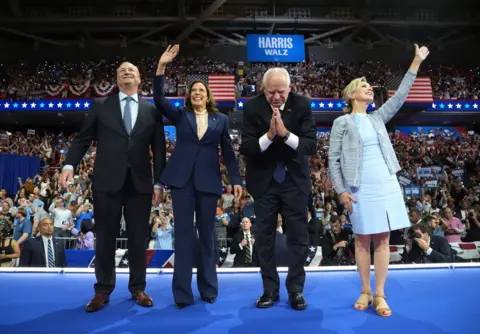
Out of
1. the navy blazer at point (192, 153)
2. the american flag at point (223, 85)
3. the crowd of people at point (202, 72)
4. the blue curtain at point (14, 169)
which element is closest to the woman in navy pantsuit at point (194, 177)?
the navy blazer at point (192, 153)

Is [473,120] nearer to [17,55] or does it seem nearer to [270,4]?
[270,4]

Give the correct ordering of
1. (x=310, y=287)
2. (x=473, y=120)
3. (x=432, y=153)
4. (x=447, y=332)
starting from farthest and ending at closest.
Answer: (x=473, y=120), (x=432, y=153), (x=310, y=287), (x=447, y=332)

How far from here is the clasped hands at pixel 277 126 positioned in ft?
8.70

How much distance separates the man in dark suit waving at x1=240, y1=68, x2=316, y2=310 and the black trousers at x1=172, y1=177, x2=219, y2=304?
0.40 meters

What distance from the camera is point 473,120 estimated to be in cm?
2053

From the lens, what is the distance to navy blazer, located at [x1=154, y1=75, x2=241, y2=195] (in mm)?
3029

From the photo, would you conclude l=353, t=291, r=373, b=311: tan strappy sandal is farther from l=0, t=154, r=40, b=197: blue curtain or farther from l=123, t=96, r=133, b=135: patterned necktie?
l=0, t=154, r=40, b=197: blue curtain

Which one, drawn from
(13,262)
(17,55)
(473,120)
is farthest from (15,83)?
(473,120)

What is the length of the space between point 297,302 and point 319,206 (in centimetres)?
700

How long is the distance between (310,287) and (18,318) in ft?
7.33

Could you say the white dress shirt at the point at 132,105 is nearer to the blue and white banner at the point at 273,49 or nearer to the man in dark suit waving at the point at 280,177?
the man in dark suit waving at the point at 280,177

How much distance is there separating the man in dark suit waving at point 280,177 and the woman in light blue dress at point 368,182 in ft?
0.78

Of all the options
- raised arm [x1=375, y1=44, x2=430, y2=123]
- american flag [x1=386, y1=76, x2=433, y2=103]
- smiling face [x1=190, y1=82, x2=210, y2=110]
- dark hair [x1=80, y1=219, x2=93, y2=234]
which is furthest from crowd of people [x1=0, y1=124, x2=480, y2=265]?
american flag [x1=386, y1=76, x2=433, y2=103]

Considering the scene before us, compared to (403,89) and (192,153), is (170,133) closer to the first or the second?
(192,153)
